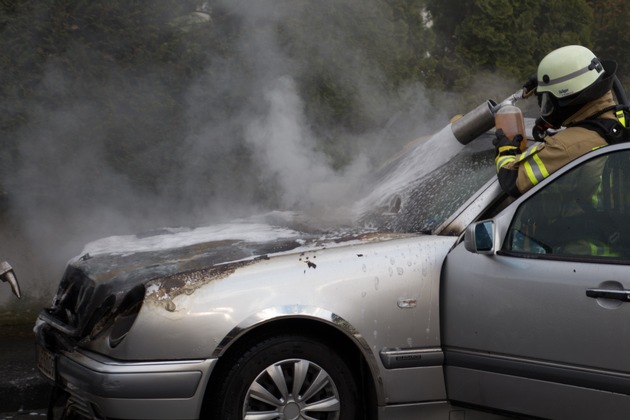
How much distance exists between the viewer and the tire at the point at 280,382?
3512mm

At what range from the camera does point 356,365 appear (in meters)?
3.71

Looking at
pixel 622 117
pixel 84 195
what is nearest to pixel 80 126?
pixel 84 195

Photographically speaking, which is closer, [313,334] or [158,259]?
[313,334]

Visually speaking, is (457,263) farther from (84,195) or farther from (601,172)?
(84,195)

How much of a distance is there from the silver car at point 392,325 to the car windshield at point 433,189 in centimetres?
20

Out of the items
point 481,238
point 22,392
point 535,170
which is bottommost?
point 22,392

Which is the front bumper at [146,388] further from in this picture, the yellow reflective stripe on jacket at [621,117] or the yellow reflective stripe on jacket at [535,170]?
the yellow reflective stripe on jacket at [621,117]

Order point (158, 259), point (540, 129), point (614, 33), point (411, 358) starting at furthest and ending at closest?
point (614, 33) → point (540, 129) → point (158, 259) → point (411, 358)

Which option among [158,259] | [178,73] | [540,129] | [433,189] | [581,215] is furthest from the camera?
[178,73]

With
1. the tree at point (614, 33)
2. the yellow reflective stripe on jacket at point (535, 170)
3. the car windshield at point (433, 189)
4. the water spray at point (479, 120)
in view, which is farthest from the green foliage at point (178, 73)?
the tree at point (614, 33)

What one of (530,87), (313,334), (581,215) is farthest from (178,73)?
(581,215)

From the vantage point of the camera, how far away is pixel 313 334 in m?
3.63

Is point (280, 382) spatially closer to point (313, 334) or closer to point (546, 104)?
point (313, 334)

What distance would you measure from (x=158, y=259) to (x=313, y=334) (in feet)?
2.57
